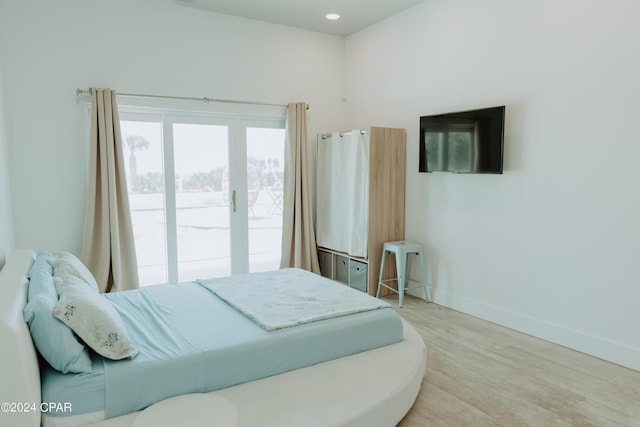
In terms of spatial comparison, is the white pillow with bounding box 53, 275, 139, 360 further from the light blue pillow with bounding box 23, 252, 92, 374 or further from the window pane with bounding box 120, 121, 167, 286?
the window pane with bounding box 120, 121, 167, 286

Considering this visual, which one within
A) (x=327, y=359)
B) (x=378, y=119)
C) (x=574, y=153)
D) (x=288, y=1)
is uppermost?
(x=288, y=1)

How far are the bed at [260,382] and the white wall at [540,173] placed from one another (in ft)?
4.70

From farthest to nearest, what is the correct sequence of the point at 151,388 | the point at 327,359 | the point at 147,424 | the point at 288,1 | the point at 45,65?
the point at 288,1 → the point at 45,65 → the point at 327,359 → the point at 151,388 → the point at 147,424

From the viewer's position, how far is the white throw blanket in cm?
248

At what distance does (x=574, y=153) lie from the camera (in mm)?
3131

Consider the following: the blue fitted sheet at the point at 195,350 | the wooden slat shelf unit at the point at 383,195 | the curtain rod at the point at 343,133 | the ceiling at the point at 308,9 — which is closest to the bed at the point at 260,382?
the blue fitted sheet at the point at 195,350

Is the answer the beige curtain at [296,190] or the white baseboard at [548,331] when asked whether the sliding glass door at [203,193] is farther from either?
the white baseboard at [548,331]

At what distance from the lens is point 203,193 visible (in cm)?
467

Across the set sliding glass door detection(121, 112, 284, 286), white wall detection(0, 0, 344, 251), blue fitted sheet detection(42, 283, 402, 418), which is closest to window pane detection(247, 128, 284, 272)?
sliding glass door detection(121, 112, 284, 286)

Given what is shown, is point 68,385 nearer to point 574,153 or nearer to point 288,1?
point 574,153

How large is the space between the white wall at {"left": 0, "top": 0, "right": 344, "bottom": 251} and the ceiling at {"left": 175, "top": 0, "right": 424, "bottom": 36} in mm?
163

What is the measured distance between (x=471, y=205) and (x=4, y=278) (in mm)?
3498

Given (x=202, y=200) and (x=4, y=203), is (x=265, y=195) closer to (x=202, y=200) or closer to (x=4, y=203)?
(x=202, y=200)

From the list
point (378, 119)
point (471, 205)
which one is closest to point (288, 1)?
point (378, 119)
